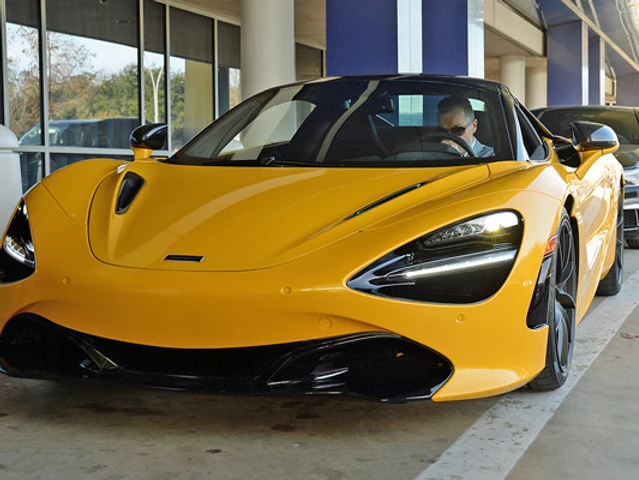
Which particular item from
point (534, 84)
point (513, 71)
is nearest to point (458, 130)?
point (513, 71)

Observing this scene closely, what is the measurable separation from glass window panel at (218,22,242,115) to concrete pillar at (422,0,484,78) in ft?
19.1

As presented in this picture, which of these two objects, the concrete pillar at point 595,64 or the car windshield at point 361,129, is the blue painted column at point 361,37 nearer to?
the car windshield at point 361,129

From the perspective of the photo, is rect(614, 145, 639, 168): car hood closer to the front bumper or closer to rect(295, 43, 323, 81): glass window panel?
the front bumper

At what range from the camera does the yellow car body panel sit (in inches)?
103

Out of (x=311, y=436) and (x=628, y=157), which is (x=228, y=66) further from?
(x=311, y=436)

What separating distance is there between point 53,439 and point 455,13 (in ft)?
24.2

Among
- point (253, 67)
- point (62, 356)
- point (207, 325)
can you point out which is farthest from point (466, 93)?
point (253, 67)

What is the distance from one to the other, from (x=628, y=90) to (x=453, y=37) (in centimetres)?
3970

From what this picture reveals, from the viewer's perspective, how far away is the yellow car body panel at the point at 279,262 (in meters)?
2.60

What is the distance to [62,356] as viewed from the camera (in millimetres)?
2795

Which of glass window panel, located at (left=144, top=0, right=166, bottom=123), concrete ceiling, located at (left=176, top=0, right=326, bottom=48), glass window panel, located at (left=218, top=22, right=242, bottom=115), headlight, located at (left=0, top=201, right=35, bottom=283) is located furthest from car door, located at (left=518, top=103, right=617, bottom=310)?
glass window panel, located at (left=218, top=22, right=242, bottom=115)

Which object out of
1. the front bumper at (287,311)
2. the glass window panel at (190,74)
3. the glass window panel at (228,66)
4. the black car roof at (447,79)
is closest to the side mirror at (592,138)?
the black car roof at (447,79)

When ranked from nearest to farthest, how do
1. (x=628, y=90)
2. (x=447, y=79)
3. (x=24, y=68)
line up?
(x=447, y=79) → (x=24, y=68) → (x=628, y=90)

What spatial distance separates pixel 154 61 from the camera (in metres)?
12.9
